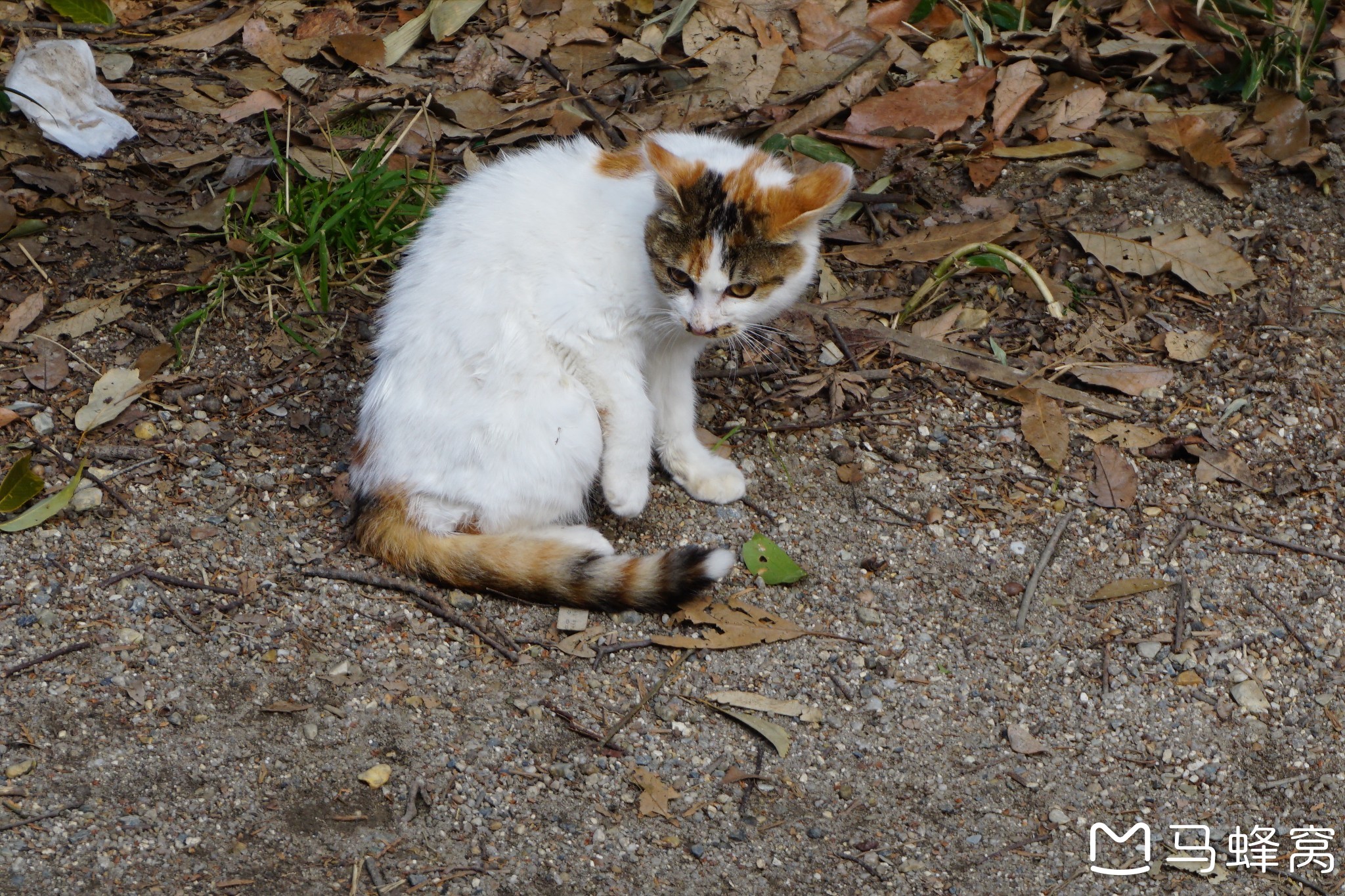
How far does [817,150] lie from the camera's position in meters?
4.75

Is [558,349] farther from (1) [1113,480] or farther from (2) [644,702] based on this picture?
(1) [1113,480]

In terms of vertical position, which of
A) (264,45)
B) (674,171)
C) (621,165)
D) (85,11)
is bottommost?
(264,45)

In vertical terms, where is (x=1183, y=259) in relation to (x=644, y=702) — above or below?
above

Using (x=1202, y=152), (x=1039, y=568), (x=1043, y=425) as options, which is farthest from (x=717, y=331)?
(x=1202, y=152)

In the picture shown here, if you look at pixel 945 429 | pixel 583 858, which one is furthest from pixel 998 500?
pixel 583 858

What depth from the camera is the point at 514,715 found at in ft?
9.95

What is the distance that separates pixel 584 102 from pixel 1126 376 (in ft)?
8.06

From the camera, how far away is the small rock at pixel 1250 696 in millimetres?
3154

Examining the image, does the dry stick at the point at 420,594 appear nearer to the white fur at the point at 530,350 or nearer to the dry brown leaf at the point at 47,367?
the white fur at the point at 530,350

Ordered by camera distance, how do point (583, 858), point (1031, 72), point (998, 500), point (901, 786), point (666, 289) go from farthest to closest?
point (1031, 72) < point (998, 500) < point (666, 289) < point (901, 786) < point (583, 858)

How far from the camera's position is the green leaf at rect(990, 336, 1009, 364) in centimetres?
423

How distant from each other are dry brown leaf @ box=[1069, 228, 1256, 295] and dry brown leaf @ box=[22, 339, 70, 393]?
3.73m

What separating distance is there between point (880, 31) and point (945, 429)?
2.18 metres

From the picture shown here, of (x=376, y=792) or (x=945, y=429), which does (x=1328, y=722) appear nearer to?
(x=945, y=429)
